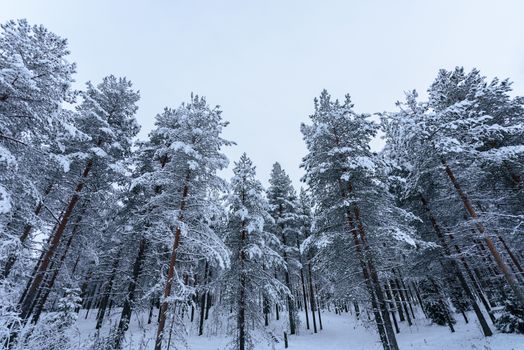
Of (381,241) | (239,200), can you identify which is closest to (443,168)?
(381,241)

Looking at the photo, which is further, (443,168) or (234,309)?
(234,309)

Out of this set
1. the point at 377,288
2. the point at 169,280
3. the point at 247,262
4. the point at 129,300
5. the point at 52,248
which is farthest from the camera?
the point at 247,262

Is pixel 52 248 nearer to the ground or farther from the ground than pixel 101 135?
nearer to the ground

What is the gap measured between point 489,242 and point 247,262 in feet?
38.1

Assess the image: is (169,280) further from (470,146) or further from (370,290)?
(470,146)

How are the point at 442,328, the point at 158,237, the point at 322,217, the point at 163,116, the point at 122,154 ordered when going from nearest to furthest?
the point at 158,237 < the point at 322,217 < the point at 122,154 < the point at 163,116 < the point at 442,328

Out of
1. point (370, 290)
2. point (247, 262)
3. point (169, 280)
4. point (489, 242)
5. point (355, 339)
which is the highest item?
point (247, 262)

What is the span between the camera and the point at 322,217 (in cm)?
1358

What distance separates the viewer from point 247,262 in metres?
14.8

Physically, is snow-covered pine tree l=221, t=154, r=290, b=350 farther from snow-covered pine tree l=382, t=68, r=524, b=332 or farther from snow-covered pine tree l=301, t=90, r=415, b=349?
snow-covered pine tree l=382, t=68, r=524, b=332

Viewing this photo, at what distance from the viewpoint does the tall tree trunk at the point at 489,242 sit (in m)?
10.0

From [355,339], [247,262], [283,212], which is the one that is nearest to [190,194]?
[247,262]

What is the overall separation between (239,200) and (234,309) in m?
6.30

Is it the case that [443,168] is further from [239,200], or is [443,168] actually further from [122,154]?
[122,154]
